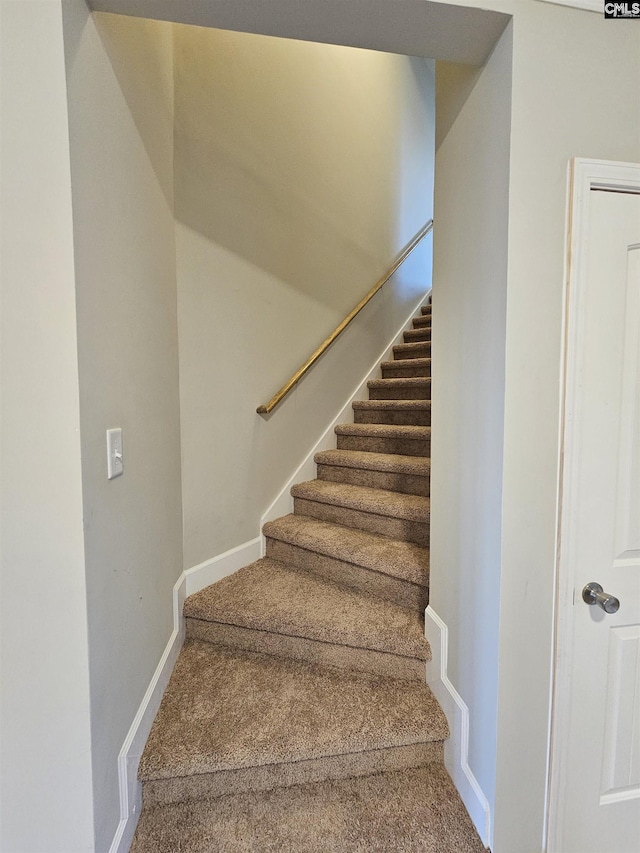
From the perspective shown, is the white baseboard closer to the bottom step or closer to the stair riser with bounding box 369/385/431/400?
the bottom step

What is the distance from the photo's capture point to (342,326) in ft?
8.83

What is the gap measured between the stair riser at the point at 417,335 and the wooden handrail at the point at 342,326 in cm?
52

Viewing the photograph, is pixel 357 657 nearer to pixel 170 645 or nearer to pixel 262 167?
pixel 170 645

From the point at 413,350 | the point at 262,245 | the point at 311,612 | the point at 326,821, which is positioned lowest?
the point at 326,821

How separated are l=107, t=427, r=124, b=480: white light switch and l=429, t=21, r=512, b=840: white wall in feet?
3.36

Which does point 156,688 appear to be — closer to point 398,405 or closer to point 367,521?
point 367,521

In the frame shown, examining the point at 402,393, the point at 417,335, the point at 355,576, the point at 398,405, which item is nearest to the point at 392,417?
the point at 398,405

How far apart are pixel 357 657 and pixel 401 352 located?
243 cm

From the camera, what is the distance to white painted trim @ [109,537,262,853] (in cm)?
109

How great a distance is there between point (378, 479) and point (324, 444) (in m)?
0.55

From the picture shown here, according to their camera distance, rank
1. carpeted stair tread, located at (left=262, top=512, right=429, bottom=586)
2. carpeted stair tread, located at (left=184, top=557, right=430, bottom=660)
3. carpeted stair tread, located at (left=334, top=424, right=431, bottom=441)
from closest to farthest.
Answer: carpeted stair tread, located at (left=184, top=557, right=430, bottom=660)
carpeted stair tread, located at (left=262, top=512, right=429, bottom=586)
carpeted stair tread, located at (left=334, top=424, right=431, bottom=441)

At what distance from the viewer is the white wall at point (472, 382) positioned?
1.08 m

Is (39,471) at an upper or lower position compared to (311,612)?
upper

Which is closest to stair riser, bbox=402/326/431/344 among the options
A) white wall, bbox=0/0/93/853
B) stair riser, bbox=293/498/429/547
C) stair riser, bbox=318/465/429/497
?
stair riser, bbox=318/465/429/497
